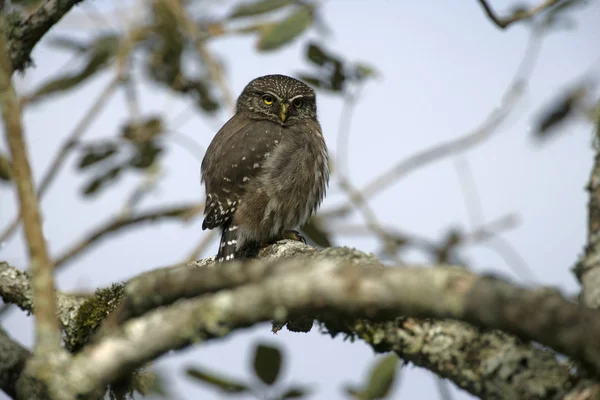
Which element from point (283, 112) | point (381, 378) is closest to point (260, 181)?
point (283, 112)

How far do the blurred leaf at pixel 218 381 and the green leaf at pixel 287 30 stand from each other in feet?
5.55

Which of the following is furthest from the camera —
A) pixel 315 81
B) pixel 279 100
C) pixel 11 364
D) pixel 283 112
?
pixel 279 100

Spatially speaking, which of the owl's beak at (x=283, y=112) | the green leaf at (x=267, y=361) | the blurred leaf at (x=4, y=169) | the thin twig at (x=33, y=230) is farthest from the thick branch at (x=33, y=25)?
the owl's beak at (x=283, y=112)

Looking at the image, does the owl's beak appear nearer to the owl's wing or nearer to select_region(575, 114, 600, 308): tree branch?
the owl's wing

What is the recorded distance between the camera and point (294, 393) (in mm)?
2432

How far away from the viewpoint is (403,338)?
232 centimetres

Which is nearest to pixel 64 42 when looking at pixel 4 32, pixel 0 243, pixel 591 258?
pixel 0 243

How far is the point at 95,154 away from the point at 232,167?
106 cm

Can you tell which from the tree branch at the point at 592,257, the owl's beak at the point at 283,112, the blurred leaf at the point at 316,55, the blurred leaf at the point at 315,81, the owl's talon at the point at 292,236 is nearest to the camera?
the tree branch at the point at 592,257

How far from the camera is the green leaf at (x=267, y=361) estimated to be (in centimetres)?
240

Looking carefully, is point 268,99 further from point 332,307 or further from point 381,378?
point 332,307

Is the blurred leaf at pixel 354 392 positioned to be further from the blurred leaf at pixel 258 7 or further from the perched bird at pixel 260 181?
the perched bird at pixel 260 181

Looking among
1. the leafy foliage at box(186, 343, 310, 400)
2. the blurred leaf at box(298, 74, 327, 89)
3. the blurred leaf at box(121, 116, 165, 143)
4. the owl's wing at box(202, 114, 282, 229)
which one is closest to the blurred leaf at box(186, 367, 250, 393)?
the leafy foliage at box(186, 343, 310, 400)

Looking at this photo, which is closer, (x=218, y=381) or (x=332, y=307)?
(x=332, y=307)
